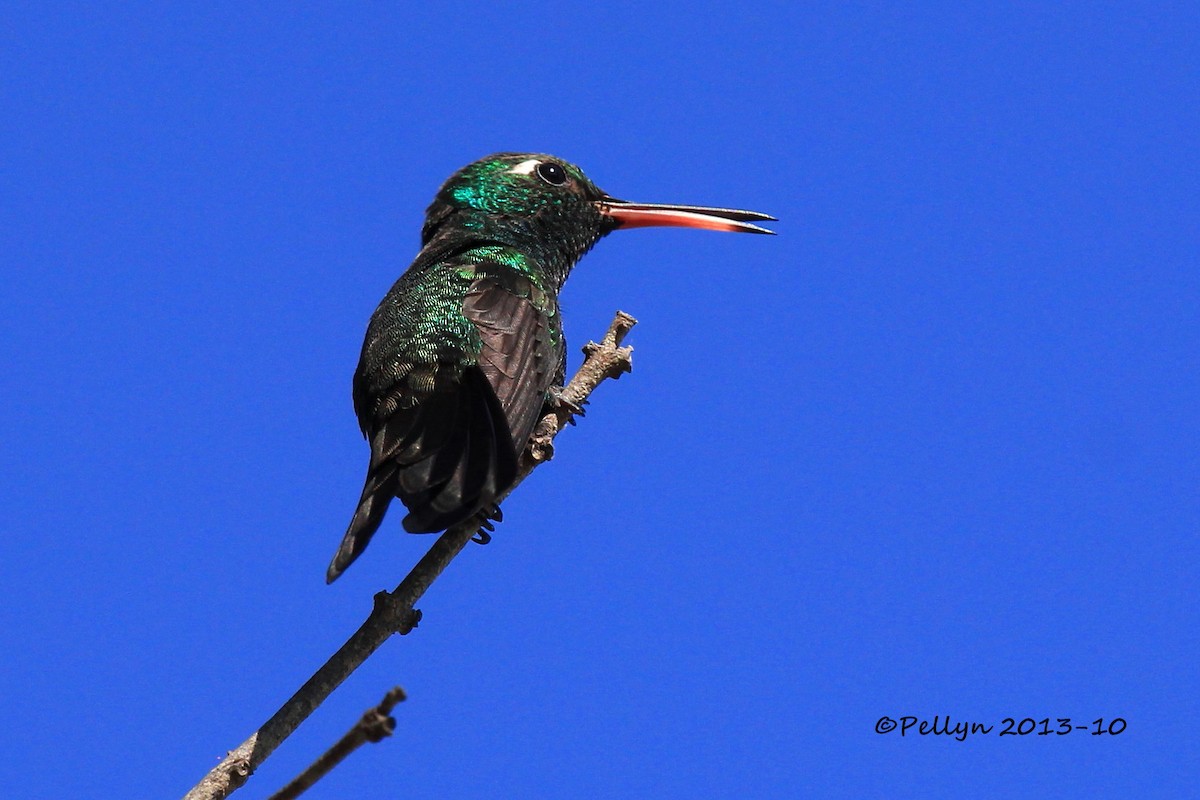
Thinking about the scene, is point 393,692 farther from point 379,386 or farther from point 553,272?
point 553,272

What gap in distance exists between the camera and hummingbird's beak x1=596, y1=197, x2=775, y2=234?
7594 mm

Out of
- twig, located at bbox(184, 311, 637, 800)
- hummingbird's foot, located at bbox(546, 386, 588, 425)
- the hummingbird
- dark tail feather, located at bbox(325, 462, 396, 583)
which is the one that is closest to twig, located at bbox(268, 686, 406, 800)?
twig, located at bbox(184, 311, 637, 800)

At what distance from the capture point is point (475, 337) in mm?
5977

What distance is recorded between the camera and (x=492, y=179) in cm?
787

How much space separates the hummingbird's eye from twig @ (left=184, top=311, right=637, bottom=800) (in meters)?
2.71

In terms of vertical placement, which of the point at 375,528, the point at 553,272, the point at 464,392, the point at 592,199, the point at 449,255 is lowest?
the point at 375,528

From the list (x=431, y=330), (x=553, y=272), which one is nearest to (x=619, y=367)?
(x=431, y=330)

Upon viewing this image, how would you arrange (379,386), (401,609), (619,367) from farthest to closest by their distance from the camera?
(379,386) < (619,367) < (401,609)

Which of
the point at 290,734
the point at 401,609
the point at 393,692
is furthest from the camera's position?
the point at 401,609

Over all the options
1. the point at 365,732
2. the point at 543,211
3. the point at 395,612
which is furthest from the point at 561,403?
the point at 365,732

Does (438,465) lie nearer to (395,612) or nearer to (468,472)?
(468,472)

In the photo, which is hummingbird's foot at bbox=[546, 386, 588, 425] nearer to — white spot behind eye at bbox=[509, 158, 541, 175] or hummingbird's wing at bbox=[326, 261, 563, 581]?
hummingbird's wing at bbox=[326, 261, 563, 581]

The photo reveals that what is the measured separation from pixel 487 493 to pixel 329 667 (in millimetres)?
1169

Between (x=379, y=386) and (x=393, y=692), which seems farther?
(x=379, y=386)
